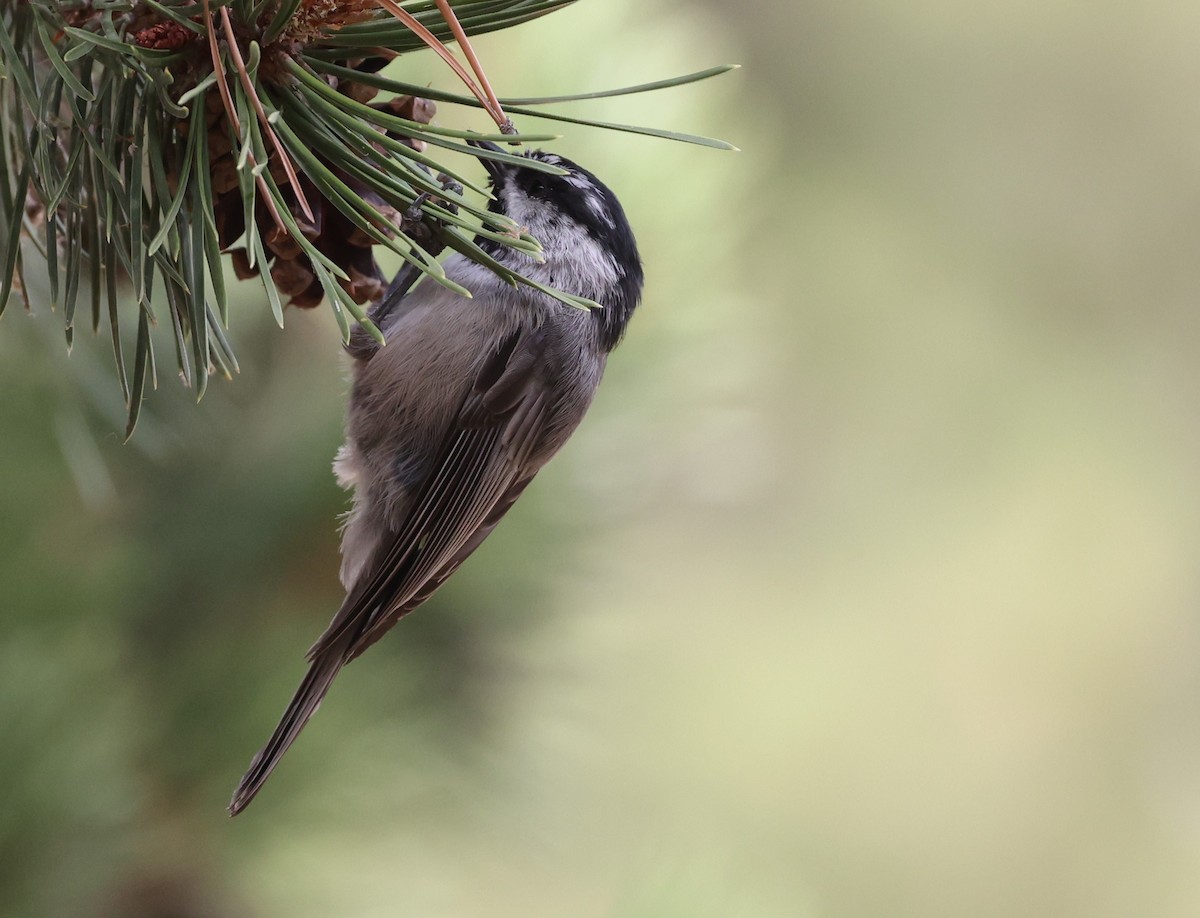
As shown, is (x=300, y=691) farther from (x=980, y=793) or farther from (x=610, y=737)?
(x=980, y=793)

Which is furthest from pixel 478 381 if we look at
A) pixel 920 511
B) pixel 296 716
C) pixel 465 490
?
pixel 920 511

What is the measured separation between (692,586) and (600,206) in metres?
1.27

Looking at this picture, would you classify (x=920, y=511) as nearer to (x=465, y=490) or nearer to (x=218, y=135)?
(x=465, y=490)

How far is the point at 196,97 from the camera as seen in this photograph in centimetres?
40

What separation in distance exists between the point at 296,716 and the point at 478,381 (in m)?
0.27

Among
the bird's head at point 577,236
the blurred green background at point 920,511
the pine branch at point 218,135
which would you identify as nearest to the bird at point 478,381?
the bird's head at point 577,236

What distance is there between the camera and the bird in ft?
2.40

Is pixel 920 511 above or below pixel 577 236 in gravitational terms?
below

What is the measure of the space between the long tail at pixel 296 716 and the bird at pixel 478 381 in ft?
0.18

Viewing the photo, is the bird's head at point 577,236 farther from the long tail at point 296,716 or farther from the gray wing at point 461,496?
the long tail at point 296,716

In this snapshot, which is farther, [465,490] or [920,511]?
[920,511]

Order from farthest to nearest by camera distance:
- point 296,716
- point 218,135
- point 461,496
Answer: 1. point 461,496
2. point 296,716
3. point 218,135

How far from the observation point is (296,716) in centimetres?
61

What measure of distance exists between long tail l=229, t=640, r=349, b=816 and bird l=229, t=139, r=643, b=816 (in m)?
0.06
